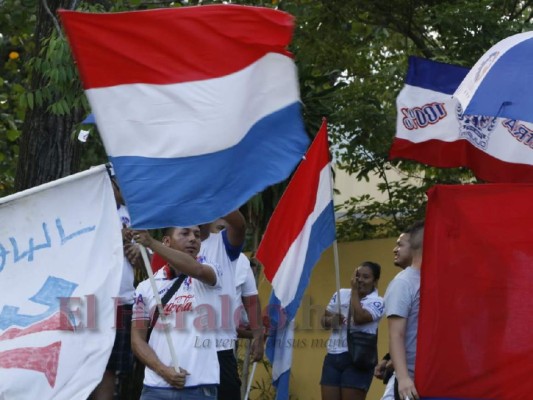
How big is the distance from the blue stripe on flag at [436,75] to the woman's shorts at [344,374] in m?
2.39

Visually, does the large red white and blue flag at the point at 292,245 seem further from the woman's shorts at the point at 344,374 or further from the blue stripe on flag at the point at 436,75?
the woman's shorts at the point at 344,374

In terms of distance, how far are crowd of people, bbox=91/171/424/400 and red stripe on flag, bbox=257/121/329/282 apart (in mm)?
180

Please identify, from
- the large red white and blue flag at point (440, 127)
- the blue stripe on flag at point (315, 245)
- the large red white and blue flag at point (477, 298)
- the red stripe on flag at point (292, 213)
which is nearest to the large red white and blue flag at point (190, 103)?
the large red white and blue flag at point (477, 298)

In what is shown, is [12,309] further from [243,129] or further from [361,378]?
[361,378]

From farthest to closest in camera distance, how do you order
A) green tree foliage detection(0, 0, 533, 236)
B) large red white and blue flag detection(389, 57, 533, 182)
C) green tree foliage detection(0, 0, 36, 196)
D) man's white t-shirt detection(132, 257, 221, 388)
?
green tree foliage detection(0, 0, 36, 196), green tree foliage detection(0, 0, 533, 236), large red white and blue flag detection(389, 57, 533, 182), man's white t-shirt detection(132, 257, 221, 388)

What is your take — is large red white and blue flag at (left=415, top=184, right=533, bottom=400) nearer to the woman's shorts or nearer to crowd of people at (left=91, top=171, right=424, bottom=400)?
crowd of people at (left=91, top=171, right=424, bottom=400)

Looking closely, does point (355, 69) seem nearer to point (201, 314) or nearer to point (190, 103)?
point (201, 314)

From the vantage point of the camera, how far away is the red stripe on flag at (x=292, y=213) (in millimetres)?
8367

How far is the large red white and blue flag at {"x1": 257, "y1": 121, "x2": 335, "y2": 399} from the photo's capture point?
8.33 meters

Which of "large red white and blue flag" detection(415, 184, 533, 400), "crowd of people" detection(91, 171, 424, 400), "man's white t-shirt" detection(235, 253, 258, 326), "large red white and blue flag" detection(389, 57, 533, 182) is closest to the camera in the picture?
"large red white and blue flag" detection(415, 184, 533, 400)

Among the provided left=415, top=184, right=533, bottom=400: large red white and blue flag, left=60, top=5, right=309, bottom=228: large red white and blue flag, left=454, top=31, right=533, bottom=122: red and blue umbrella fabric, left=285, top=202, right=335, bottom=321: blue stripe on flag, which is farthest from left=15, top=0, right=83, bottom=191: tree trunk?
left=415, top=184, right=533, bottom=400: large red white and blue flag

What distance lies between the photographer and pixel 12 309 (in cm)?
656

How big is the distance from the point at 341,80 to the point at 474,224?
25.7ft

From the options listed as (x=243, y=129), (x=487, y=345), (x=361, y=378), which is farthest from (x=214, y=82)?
(x=361, y=378)
